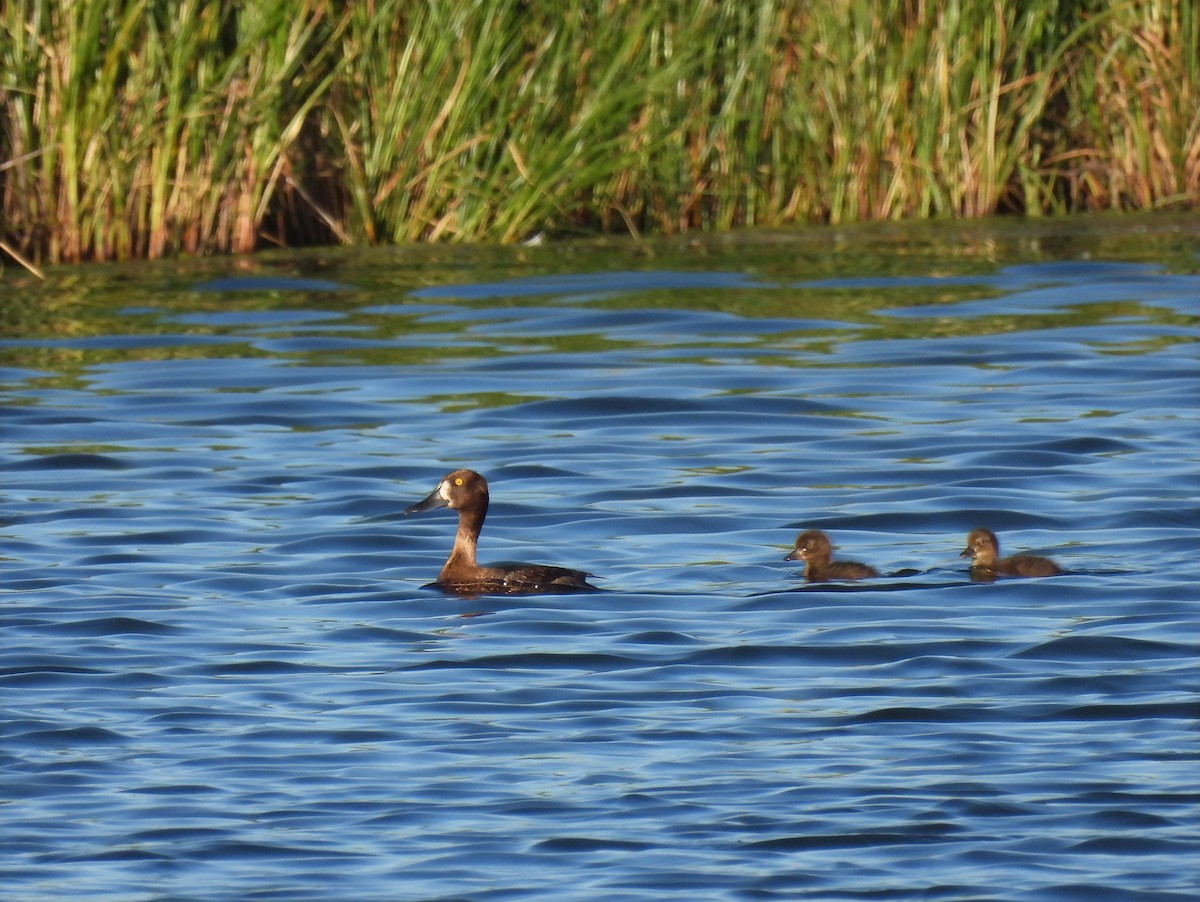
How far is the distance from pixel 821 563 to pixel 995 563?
1.85 ft

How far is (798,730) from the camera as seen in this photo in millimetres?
6426

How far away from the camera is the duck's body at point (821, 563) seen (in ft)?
27.2

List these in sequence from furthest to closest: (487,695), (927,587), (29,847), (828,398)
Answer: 1. (828,398)
2. (927,587)
3. (487,695)
4. (29,847)

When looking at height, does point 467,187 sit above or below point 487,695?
above

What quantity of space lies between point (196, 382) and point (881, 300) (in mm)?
4049

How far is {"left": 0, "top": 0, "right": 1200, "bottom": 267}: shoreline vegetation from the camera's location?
1400 cm

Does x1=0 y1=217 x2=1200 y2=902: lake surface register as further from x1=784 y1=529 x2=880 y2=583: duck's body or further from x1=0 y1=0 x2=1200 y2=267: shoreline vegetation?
x1=0 y1=0 x2=1200 y2=267: shoreline vegetation

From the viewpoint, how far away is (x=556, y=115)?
14.8 metres

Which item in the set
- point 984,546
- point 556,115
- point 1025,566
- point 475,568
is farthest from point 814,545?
point 556,115

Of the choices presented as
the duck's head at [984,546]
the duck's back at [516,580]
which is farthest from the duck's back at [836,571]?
the duck's back at [516,580]

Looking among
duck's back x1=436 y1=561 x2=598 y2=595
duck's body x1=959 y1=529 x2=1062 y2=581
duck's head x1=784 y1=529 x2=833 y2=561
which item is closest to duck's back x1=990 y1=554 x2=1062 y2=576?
duck's body x1=959 y1=529 x2=1062 y2=581

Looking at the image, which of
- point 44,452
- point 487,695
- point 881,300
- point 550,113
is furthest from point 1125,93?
point 487,695

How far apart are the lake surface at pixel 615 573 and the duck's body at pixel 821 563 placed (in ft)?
0.25

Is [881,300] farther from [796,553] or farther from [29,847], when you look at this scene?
[29,847]
